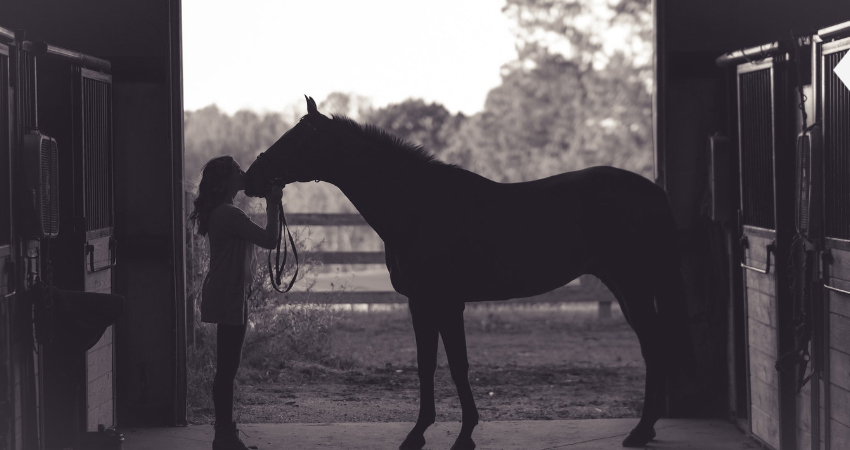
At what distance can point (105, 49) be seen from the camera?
14.3 feet

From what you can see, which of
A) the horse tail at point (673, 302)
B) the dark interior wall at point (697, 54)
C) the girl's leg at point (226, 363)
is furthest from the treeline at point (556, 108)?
the girl's leg at point (226, 363)

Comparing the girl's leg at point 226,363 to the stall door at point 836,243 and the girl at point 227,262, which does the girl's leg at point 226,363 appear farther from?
the stall door at point 836,243

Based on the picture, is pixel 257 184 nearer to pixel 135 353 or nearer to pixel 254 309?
pixel 135 353

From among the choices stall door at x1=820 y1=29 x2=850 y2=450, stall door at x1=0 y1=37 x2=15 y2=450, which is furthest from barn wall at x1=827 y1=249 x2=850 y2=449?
stall door at x1=0 y1=37 x2=15 y2=450

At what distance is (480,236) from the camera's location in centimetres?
391

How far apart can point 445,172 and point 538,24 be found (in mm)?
10302

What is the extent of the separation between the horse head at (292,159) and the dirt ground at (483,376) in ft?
4.87

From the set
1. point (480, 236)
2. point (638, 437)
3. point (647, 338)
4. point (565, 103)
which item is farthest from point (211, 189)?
point (565, 103)

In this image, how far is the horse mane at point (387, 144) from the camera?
386 centimetres

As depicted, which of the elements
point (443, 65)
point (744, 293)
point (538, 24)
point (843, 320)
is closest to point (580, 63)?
point (538, 24)

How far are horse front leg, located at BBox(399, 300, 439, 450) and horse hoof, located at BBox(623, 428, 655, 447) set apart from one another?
33.9 inches

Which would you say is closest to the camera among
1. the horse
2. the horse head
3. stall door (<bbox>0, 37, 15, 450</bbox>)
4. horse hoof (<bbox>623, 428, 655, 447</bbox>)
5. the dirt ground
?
stall door (<bbox>0, 37, 15, 450</bbox>)

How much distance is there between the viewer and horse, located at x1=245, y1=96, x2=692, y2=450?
3.83m

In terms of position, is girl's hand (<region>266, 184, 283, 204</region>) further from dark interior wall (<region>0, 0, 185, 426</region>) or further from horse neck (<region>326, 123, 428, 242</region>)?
dark interior wall (<region>0, 0, 185, 426</region>)
